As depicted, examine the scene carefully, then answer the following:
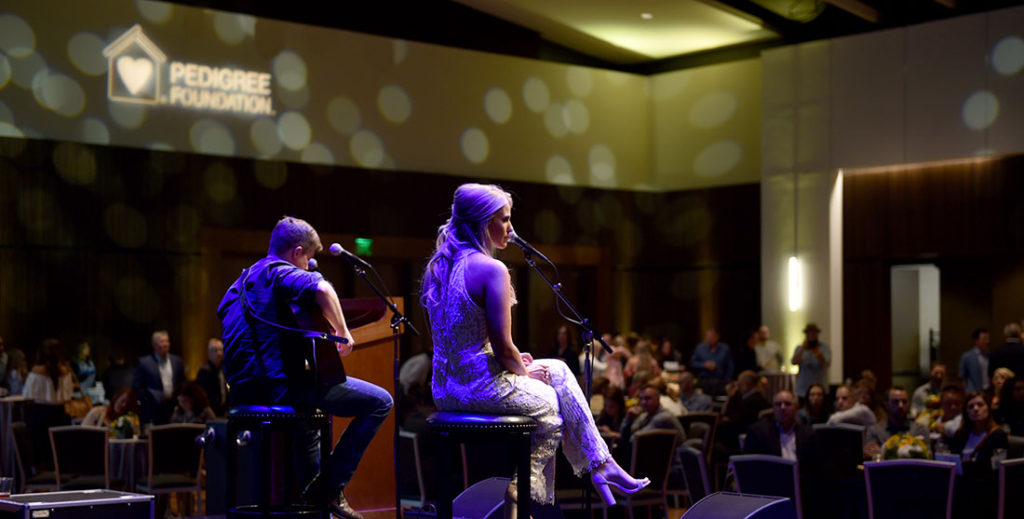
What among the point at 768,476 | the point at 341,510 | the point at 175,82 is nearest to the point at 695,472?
the point at 768,476

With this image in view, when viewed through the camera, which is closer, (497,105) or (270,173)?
(270,173)

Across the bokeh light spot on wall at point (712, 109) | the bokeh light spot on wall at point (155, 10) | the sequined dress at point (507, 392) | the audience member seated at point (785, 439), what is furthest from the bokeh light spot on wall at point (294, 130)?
the sequined dress at point (507, 392)

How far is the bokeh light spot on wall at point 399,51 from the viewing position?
1483cm

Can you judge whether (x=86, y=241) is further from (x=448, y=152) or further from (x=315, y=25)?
(x=448, y=152)

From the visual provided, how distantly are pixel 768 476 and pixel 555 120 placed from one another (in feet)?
32.6

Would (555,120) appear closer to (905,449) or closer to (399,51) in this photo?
(399,51)

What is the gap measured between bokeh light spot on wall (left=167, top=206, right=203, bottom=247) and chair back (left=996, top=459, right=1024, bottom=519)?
9.23m

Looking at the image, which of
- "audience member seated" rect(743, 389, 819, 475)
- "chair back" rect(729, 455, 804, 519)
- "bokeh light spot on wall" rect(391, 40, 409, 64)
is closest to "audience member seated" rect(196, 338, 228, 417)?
"bokeh light spot on wall" rect(391, 40, 409, 64)

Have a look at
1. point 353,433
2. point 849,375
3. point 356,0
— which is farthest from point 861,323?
point 353,433

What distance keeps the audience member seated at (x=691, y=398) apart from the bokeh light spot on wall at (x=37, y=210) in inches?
256

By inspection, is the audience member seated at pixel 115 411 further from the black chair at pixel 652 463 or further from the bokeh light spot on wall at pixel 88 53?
the bokeh light spot on wall at pixel 88 53

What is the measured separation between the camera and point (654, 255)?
679 inches

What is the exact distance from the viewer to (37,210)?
12.4 metres

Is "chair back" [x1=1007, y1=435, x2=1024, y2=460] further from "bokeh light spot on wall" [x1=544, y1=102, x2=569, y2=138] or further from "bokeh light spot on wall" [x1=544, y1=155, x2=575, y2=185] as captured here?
"bokeh light spot on wall" [x1=544, y1=102, x2=569, y2=138]
